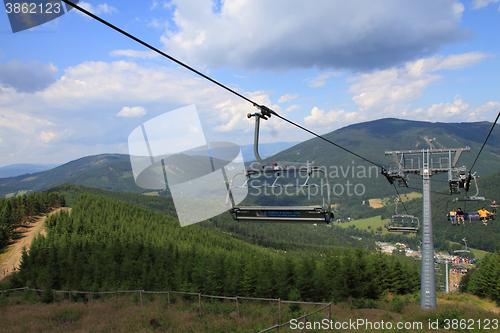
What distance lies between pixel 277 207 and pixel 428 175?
15053 millimetres

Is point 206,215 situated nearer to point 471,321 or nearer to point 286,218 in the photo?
point 286,218

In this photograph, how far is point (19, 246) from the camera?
89.6 m

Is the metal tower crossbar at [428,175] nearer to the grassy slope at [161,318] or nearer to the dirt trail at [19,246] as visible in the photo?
the grassy slope at [161,318]

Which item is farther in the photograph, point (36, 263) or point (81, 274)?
point (36, 263)

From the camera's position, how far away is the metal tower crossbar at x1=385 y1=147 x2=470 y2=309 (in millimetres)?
17669

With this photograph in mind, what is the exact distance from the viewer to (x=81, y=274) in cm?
6253

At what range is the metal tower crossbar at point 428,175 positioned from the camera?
58.0 ft

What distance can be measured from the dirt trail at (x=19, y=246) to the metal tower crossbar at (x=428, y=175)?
92.2m

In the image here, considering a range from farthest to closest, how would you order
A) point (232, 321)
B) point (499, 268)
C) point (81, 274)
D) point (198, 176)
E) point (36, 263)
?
point (36, 263) < point (81, 274) < point (499, 268) < point (232, 321) < point (198, 176)

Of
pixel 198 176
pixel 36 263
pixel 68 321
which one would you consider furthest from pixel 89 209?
pixel 198 176

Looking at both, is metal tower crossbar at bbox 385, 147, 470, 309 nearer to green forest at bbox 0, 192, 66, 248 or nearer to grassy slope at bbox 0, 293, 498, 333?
grassy slope at bbox 0, 293, 498, 333

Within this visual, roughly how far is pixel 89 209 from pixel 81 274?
65.5 meters

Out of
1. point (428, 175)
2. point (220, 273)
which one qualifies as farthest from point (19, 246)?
point (428, 175)

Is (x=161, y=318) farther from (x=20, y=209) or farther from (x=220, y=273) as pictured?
(x=20, y=209)
